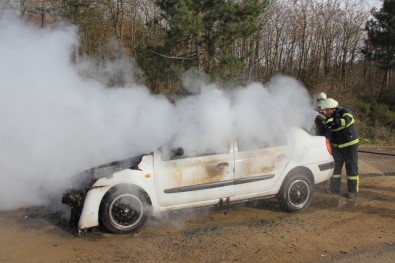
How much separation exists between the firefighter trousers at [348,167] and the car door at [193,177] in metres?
2.87

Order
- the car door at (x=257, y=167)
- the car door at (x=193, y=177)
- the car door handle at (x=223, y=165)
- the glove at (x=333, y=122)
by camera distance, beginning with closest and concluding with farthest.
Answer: the car door at (x=193, y=177) → the car door handle at (x=223, y=165) → the car door at (x=257, y=167) → the glove at (x=333, y=122)

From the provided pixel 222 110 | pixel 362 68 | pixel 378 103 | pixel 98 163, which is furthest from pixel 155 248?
pixel 362 68

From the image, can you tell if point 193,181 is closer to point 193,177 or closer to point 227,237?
point 193,177

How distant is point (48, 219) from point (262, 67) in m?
26.9

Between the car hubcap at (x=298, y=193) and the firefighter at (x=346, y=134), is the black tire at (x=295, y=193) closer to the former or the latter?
the car hubcap at (x=298, y=193)

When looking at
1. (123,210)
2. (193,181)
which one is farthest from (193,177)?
(123,210)

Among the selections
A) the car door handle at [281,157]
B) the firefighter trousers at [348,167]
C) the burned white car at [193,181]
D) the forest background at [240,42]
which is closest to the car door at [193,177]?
the burned white car at [193,181]

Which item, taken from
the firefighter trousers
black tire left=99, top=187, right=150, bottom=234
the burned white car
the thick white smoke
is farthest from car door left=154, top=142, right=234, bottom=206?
the firefighter trousers

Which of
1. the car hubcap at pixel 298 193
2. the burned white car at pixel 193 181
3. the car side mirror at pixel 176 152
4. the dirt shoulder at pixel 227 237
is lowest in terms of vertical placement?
the dirt shoulder at pixel 227 237

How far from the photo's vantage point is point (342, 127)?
26.7 feet

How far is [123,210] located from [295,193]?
115 inches

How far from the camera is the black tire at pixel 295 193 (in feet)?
23.0

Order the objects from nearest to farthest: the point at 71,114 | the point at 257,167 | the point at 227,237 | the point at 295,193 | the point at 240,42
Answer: the point at 227,237 < the point at 257,167 < the point at 295,193 < the point at 71,114 < the point at 240,42

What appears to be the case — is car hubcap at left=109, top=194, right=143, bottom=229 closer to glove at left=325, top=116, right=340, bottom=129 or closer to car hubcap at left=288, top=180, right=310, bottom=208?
car hubcap at left=288, top=180, right=310, bottom=208
